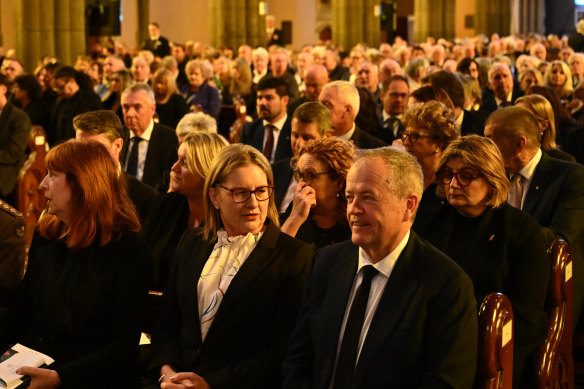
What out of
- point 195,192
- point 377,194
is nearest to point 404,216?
point 377,194

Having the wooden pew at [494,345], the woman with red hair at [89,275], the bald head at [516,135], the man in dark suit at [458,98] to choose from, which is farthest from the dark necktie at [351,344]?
the man in dark suit at [458,98]

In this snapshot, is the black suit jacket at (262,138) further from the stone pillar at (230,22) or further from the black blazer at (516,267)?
the stone pillar at (230,22)

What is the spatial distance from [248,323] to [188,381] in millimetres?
329

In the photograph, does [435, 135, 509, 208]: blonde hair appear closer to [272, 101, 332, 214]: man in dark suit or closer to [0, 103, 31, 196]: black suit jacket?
[272, 101, 332, 214]: man in dark suit

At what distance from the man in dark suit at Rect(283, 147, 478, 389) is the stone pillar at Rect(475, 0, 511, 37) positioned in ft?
124

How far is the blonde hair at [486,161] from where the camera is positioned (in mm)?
4062

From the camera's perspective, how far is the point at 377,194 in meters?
3.29

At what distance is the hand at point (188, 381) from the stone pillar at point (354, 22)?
28.7 meters

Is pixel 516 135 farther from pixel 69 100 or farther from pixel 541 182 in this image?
pixel 69 100

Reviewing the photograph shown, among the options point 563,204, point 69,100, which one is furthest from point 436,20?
point 563,204

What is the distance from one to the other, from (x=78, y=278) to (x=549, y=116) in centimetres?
378

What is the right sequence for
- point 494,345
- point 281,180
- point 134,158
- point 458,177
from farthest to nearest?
1. point 134,158
2. point 281,180
3. point 458,177
4. point 494,345

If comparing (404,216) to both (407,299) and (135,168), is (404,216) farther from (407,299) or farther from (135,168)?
(135,168)

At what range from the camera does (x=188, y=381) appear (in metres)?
3.68
